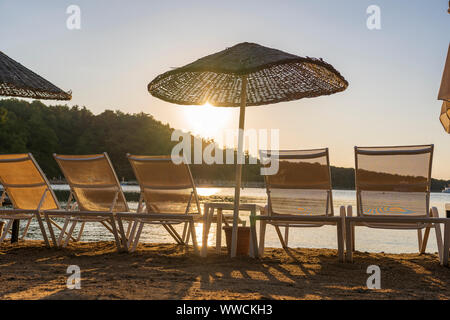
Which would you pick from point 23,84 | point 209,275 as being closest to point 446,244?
point 209,275

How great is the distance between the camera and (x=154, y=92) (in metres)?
4.94

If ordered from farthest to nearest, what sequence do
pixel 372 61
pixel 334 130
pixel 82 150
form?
1. pixel 82 150
2. pixel 334 130
3. pixel 372 61

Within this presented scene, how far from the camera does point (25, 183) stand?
210 inches

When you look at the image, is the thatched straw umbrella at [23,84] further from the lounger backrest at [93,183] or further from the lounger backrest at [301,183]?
the lounger backrest at [301,183]

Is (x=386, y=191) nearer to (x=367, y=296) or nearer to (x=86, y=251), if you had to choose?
(x=367, y=296)

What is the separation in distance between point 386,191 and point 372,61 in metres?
4.90

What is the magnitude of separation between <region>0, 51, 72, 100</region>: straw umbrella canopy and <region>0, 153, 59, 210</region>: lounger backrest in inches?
52.9

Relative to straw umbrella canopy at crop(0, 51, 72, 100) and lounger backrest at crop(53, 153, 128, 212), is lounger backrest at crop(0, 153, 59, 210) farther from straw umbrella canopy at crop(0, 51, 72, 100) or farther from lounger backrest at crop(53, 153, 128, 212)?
straw umbrella canopy at crop(0, 51, 72, 100)

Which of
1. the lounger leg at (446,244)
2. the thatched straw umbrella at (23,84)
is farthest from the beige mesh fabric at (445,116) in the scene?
the thatched straw umbrella at (23,84)

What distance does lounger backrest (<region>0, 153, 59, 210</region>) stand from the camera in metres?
5.12

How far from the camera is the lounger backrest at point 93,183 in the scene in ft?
16.2

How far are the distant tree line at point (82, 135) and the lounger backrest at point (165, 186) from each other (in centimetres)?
5348

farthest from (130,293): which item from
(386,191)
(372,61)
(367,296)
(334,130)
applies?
(334,130)

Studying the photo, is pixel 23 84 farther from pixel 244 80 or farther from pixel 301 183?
pixel 301 183
